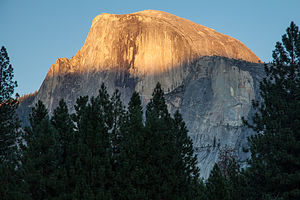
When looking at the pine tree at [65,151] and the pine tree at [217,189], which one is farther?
the pine tree at [65,151]

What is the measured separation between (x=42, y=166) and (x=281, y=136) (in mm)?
14828

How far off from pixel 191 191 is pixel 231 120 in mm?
59201

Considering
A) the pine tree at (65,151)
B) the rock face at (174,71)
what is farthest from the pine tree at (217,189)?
the rock face at (174,71)

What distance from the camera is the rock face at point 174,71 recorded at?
86.2m

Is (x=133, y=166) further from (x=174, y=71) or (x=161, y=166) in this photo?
(x=174, y=71)

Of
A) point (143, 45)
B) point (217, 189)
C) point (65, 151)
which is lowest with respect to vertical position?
point (217, 189)

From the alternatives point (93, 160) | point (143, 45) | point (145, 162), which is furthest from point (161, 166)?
point (143, 45)

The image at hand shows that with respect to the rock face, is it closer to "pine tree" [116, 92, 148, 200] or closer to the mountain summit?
the mountain summit

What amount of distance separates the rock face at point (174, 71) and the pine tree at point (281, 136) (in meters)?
52.8

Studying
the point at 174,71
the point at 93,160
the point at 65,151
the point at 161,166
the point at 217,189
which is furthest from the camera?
the point at 174,71

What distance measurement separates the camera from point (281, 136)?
84.7 ft

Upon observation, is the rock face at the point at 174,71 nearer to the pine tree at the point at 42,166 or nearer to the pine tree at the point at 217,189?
the pine tree at the point at 217,189

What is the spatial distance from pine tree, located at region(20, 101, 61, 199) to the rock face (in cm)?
5736

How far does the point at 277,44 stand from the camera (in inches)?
1141
